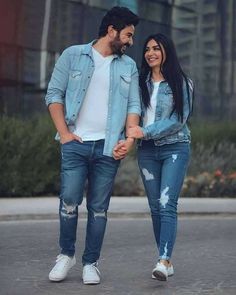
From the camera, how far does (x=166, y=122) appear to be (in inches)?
251

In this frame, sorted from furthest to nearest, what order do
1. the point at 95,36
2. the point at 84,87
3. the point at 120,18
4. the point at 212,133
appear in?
the point at 95,36
the point at 212,133
the point at 120,18
the point at 84,87

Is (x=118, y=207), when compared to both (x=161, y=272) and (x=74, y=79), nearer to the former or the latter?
(x=161, y=272)

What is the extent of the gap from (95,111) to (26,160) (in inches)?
334

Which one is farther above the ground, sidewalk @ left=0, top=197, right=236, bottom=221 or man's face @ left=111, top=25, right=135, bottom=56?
man's face @ left=111, top=25, right=135, bottom=56

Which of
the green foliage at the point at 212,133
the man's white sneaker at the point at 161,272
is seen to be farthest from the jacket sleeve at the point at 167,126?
the green foliage at the point at 212,133

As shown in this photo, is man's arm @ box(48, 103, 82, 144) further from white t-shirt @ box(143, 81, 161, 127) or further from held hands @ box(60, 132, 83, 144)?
white t-shirt @ box(143, 81, 161, 127)

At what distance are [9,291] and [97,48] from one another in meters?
1.95

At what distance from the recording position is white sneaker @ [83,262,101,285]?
633 cm

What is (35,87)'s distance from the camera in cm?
1859

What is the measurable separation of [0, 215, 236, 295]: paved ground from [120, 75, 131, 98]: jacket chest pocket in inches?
58.4

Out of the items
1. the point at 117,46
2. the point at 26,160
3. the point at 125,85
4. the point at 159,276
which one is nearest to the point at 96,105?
the point at 125,85

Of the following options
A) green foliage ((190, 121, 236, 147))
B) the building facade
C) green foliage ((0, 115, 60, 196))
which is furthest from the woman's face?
green foliage ((190, 121, 236, 147))

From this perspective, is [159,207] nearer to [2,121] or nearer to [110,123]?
[110,123]

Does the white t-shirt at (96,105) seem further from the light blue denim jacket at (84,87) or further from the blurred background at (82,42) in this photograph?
the blurred background at (82,42)
